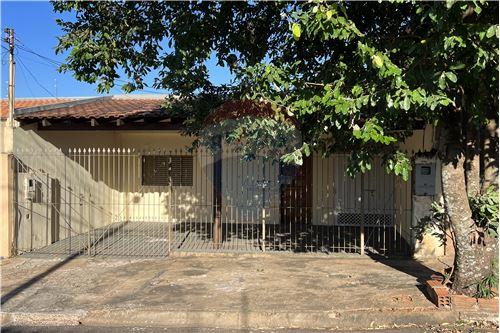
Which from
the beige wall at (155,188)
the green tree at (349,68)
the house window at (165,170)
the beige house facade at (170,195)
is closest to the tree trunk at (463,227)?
the green tree at (349,68)

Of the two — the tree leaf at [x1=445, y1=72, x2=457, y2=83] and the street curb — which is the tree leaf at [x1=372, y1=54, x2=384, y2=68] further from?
the street curb

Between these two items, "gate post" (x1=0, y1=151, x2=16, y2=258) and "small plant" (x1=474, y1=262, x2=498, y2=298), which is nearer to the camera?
"small plant" (x1=474, y1=262, x2=498, y2=298)

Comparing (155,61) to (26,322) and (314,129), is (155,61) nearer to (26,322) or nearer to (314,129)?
(314,129)

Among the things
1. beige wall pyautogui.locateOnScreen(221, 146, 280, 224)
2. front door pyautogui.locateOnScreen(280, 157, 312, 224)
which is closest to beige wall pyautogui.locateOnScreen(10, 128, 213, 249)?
beige wall pyautogui.locateOnScreen(221, 146, 280, 224)

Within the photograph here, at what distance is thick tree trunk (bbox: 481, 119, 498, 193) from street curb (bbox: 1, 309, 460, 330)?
1635mm

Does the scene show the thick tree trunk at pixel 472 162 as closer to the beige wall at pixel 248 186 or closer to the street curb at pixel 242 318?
the street curb at pixel 242 318

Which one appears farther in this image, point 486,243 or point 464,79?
point 486,243

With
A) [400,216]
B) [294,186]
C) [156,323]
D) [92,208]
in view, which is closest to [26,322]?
[156,323]

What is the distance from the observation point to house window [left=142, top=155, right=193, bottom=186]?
500 inches

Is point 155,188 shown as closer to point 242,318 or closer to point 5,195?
point 5,195

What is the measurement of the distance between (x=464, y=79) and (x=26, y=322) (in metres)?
5.48

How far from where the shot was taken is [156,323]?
212 inches

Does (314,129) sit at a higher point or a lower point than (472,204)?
higher

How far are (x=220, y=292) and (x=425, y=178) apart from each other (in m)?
4.28
